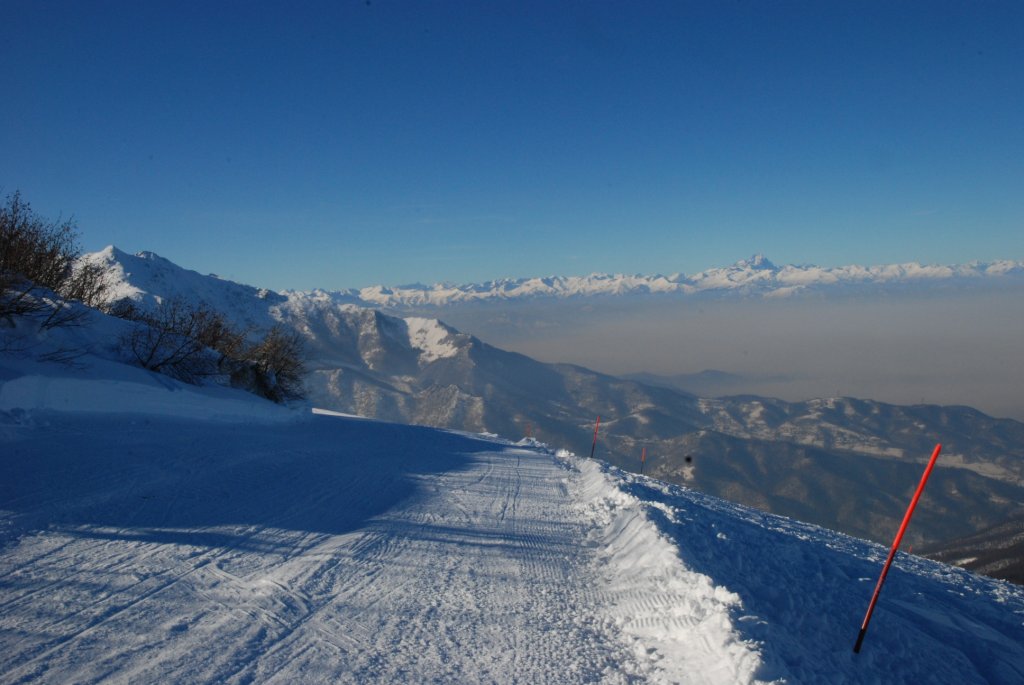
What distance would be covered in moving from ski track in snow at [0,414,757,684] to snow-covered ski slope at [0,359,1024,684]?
29 mm

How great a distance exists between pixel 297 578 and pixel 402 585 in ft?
3.58

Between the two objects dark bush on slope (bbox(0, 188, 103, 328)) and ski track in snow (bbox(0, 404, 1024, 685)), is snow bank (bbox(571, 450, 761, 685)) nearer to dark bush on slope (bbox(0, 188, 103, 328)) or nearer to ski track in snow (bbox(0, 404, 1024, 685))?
ski track in snow (bbox(0, 404, 1024, 685))

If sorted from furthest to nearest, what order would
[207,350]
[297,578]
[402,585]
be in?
[207,350] < [402,585] < [297,578]

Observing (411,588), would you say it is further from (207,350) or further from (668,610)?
(207,350)

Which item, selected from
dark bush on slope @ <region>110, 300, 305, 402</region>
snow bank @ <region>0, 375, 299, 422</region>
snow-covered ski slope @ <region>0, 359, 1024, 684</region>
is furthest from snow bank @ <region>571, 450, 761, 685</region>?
dark bush on slope @ <region>110, 300, 305, 402</region>

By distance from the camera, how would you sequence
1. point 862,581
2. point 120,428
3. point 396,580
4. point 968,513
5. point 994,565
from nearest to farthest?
1. point 396,580
2. point 862,581
3. point 120,428
4. point 994,565
5. point 968,513

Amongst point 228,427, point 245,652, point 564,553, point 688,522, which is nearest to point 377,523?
point 564,553

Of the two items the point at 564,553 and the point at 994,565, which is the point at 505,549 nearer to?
the point at 564,553

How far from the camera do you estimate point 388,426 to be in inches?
898

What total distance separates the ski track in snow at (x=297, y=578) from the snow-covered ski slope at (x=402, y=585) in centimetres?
3

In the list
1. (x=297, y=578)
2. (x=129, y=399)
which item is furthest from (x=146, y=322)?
(x=297, y=578)

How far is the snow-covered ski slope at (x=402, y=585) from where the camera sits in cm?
429

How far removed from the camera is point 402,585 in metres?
5.93

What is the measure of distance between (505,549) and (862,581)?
459 centimetres
